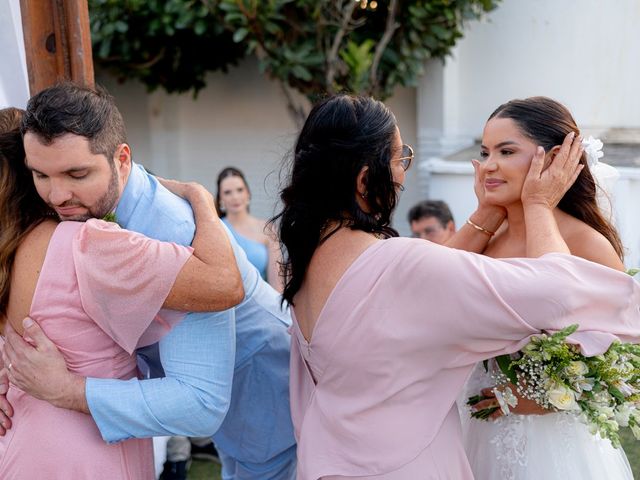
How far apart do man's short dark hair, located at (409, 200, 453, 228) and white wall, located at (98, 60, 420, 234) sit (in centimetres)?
303

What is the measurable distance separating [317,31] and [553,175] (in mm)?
4625

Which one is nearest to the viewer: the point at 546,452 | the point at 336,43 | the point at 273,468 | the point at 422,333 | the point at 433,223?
the point at 422,333

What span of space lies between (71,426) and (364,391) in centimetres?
79

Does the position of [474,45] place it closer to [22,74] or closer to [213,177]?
[213,177]

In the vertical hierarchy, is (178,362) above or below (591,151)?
below

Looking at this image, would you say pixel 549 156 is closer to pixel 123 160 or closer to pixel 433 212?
pixel 123 160

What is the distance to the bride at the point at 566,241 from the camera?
7.62 feet

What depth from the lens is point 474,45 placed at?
7.39 metres

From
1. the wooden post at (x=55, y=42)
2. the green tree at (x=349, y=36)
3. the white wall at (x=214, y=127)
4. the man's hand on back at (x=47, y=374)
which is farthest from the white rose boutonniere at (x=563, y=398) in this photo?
the white wall at (x=214, y=127)

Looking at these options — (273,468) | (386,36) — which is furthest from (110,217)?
(386,36)

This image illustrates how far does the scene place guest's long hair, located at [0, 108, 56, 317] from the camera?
1985mm

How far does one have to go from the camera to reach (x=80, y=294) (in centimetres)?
194

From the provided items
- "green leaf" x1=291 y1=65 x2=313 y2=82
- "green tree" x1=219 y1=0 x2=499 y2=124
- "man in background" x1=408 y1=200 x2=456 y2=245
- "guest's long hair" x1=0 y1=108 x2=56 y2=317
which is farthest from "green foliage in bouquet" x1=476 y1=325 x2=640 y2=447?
"green leaf" x1=291 y1=65 x2=313 y2=82

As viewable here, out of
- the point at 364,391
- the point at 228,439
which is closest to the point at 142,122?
the point at 228,439
